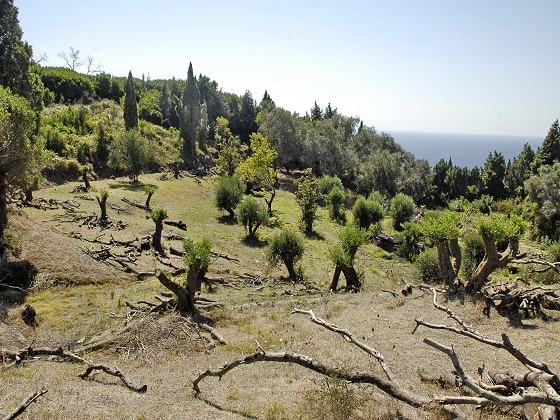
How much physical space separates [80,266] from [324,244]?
24403mm

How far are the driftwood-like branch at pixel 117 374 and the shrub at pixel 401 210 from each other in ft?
149

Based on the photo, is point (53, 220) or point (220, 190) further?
point (220, 190)

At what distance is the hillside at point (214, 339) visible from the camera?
930cm

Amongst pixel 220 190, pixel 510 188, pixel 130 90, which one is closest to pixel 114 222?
pixel 220 190

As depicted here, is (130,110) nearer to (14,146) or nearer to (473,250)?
(14,146)

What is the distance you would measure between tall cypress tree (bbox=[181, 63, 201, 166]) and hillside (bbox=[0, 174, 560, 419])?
44.6 metres

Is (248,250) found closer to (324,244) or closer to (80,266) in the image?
(324,244)

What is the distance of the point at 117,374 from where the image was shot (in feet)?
36.8

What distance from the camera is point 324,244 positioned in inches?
1598

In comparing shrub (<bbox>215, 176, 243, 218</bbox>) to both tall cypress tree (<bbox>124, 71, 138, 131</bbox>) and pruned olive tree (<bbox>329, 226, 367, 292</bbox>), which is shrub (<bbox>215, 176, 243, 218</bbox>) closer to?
pruned olive tree (<bbox>329, 226, 367, 292</bbox>)

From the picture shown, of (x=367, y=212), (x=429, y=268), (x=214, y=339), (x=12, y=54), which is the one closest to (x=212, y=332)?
(x=214, y=339)

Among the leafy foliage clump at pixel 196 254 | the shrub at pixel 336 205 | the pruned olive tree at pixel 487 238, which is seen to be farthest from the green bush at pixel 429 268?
the shrub at pixel 336 205

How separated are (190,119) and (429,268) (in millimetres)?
55706

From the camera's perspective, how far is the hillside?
9.30 m
